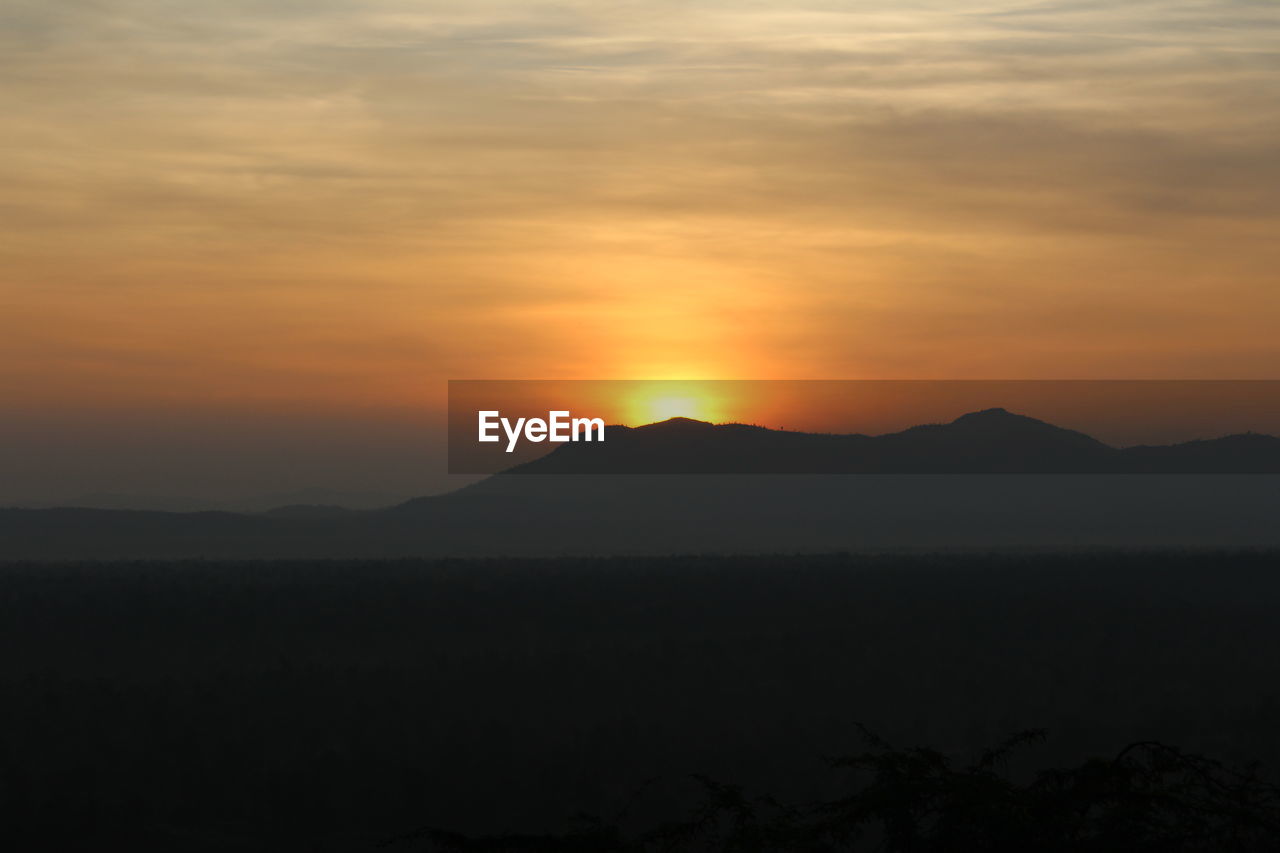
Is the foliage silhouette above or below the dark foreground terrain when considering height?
above

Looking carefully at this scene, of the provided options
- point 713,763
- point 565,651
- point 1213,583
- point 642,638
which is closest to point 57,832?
point 713,763

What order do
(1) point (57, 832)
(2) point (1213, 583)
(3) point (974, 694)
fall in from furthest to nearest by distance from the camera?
(2) point (1213, 583) → (3) point (974, 694) → (1) point (57, 832)

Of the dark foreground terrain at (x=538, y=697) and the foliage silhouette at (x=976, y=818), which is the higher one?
the foliage silhouette at (x=976, y=818)

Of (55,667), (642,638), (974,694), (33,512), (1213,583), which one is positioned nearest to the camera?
(974,694)

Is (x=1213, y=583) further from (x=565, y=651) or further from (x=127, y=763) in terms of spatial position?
(x=127, y=763)

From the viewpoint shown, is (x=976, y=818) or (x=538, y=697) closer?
(x=976, y=818)

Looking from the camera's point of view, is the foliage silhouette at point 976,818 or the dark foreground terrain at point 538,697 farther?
the dark foreground terrain at point 538,697

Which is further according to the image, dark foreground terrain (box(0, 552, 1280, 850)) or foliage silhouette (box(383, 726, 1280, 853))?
dark foreground terrain (box(0, 552, 1280, 850))

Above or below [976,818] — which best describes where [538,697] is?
below
